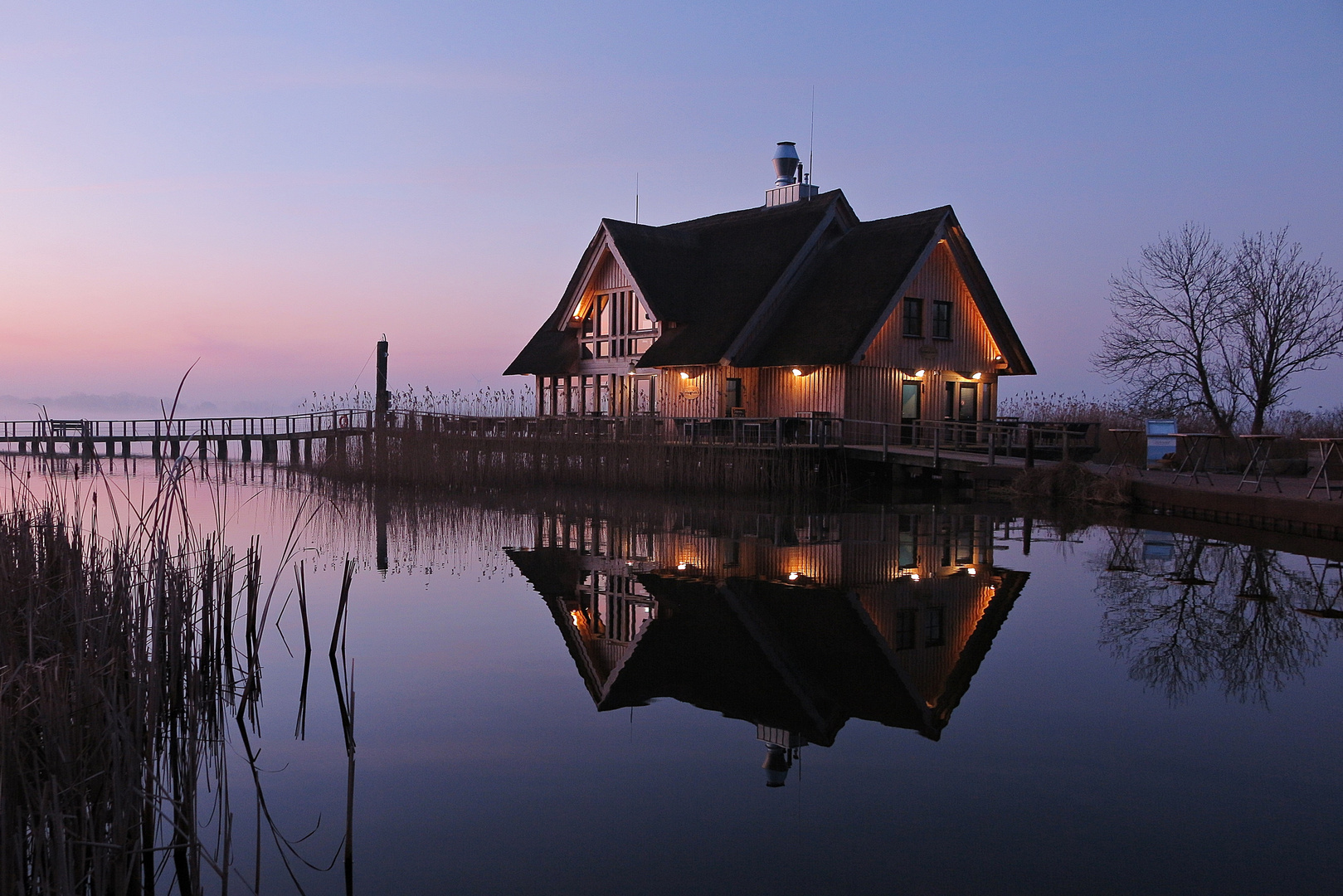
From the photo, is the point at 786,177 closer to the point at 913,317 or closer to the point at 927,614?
the point at 913,317

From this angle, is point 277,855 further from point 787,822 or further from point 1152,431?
point 1152,431

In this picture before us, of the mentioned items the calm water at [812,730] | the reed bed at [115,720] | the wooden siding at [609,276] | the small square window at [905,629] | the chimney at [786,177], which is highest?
the chimney at [786,177]

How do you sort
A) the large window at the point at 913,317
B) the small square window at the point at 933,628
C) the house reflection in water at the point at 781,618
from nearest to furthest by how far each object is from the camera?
the house reflection in water at the point at 781,618, the small square window at the point at 933,628, the large window at the point at 913,317

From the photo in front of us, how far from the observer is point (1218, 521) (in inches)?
619

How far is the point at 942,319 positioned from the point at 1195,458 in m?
6.71

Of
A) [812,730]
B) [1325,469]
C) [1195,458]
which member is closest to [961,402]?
[1195,458]

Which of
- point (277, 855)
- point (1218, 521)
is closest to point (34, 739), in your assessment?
point (277, 855)

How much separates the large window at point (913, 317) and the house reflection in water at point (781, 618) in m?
10.7

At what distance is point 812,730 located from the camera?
588cm

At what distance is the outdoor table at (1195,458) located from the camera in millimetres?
18531

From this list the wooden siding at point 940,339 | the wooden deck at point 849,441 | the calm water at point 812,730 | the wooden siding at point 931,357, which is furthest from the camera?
the wooden siding at point 940,339

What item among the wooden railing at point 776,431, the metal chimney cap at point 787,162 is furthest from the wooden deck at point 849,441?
the metal chimney cap at point 787,162

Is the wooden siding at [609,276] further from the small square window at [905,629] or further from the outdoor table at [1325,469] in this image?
the small square window at [905,629]

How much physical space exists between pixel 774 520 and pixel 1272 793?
11846 mm
